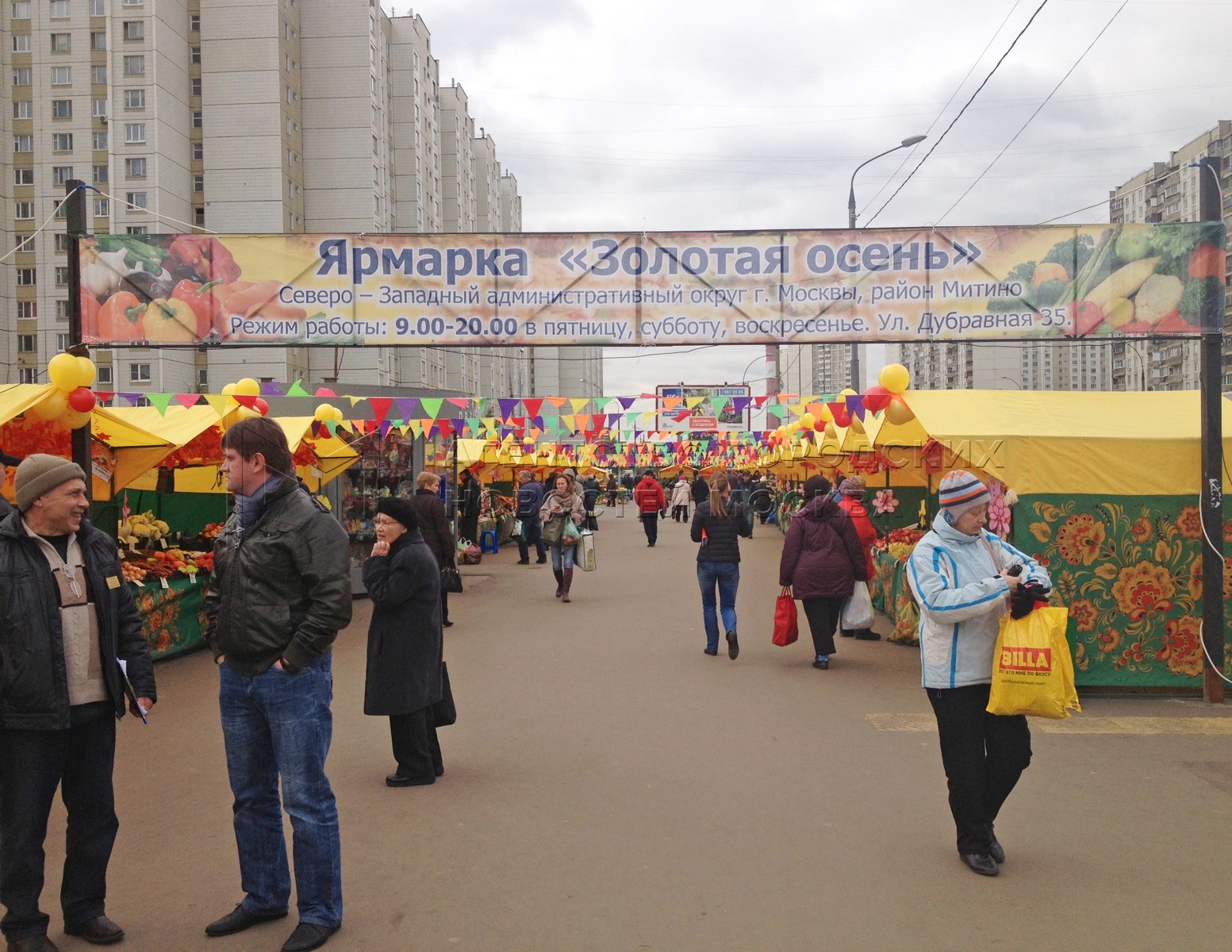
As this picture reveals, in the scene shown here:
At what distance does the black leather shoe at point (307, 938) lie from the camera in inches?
152

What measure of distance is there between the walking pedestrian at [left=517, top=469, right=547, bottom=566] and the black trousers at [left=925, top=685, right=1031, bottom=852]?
17027 millimetres

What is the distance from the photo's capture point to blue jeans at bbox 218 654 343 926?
3902 millimetres

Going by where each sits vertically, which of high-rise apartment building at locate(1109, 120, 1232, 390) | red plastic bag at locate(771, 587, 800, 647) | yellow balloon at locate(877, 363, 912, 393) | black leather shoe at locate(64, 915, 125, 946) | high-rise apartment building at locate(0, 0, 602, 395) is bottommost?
black leather shoe at locate(64, 915, 125, 946)

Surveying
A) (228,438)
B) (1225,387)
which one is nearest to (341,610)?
(228,438)

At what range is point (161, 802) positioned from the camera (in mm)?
5754

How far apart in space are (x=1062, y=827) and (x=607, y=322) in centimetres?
535

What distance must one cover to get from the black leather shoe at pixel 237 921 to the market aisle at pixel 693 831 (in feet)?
0.16

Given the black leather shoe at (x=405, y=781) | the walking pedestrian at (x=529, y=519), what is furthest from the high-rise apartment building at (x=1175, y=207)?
the black leather shoe at (x=405, y=781)

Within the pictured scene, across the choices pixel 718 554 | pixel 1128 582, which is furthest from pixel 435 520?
pixel 1128 582

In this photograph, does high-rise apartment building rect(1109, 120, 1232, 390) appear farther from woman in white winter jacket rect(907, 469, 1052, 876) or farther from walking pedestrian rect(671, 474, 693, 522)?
woman in white winter jacket rect(907, 469, 1052, 876)

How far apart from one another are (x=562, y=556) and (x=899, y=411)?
22.5 feet

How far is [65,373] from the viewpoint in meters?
8.41

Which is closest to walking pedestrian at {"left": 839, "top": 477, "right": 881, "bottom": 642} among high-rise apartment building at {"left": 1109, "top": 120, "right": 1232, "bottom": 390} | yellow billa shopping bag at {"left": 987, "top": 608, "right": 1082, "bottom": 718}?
yellow billa shopping bag at {"left": 987, "top": 608, "right": 1082, "bottom": 718}

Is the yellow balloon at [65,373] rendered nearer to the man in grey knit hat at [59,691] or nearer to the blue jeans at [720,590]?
the man in grey knit hat at [59,691]
